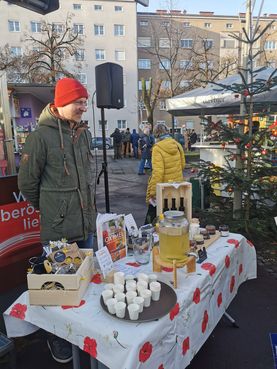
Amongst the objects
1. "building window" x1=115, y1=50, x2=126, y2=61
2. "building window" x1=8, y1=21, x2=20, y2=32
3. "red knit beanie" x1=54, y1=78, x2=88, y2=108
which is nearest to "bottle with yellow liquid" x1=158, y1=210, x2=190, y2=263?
"red knit beanie" x1=54, y1=78, x2=88, y2=108

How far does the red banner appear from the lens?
2.86 m

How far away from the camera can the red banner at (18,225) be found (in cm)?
286

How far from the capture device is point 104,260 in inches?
62.7

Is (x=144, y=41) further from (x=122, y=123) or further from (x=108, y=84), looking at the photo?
(x=108, y=84)

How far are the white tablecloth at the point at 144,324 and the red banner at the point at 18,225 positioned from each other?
4.86ft

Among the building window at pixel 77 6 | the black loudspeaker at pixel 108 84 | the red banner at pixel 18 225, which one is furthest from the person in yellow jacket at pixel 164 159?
the building window at pixel 77 6

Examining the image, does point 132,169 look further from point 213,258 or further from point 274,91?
point 213,258

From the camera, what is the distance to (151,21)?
34812mm

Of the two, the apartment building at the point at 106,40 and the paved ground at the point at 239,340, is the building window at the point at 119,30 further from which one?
the paved ground at the point at 239,340

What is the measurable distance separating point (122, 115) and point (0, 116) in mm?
29284

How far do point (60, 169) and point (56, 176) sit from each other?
5cm

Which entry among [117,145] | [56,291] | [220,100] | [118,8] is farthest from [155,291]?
[118,8]

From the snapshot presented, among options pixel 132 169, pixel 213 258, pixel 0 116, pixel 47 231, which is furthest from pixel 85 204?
pixel 132 169

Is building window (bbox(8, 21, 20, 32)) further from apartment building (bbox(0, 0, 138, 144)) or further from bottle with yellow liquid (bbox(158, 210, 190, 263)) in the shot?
bottle with yellow liquid (bbox(158, 210, 190, 263))
